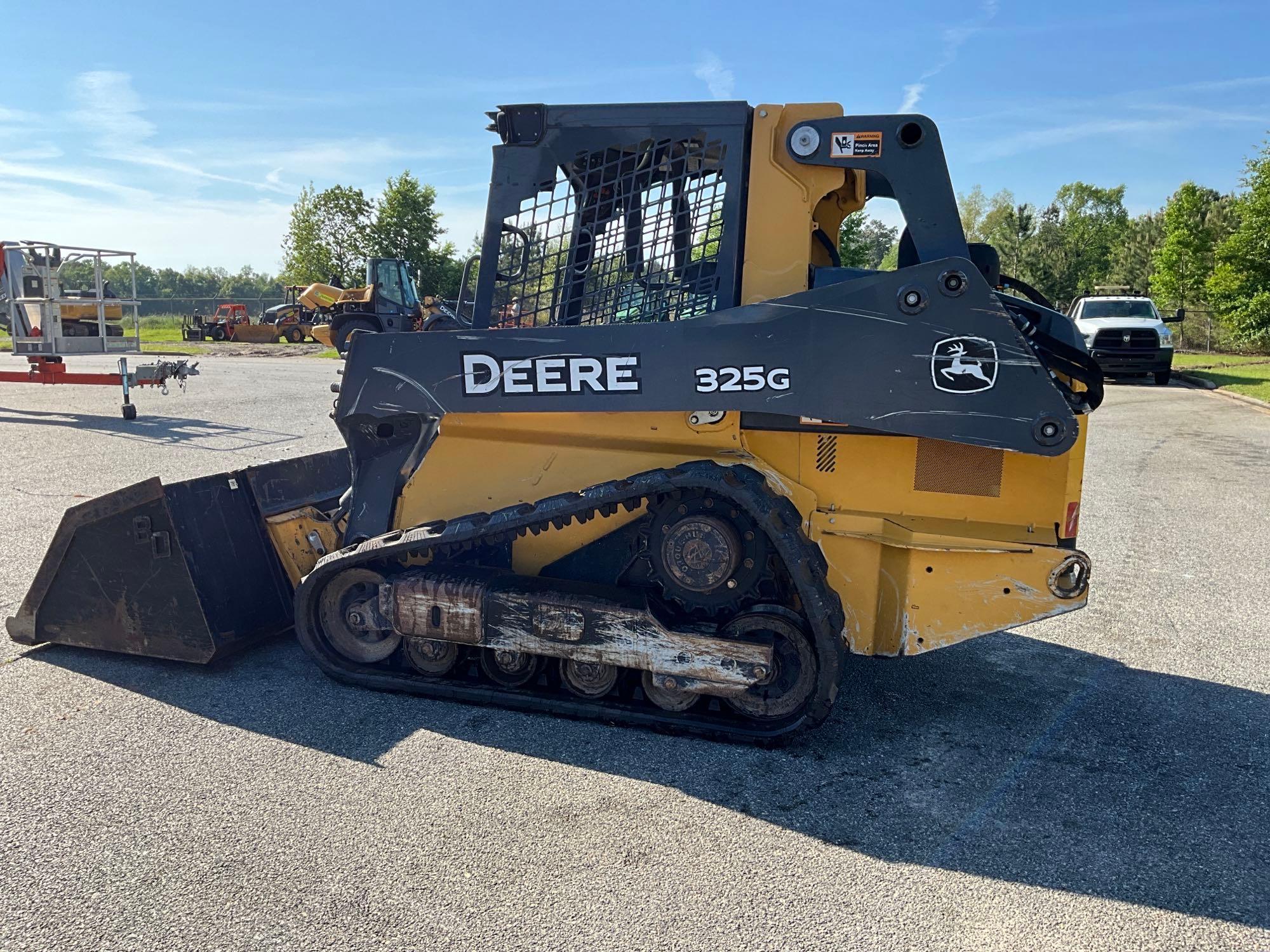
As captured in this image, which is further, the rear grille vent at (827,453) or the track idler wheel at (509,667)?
the track idler wheel at (509,667)

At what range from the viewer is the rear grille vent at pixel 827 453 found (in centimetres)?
416

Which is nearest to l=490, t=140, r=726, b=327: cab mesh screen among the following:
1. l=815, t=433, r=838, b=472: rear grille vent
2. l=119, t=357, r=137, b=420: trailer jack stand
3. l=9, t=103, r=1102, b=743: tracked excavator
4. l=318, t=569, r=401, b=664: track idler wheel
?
l=9, t=103, r=1102, b=743: tracked excavator

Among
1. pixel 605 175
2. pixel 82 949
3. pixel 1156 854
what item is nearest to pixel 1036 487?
pixel 1156 854

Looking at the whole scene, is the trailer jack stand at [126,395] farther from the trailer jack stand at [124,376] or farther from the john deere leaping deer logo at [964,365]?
the john deere leaping deer logo at [964,365]

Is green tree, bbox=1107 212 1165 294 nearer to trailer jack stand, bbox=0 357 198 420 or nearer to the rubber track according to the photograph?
trailer jack stand, bbox=0 357 198 420

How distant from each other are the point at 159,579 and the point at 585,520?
7.39 feet

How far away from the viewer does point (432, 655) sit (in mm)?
4496

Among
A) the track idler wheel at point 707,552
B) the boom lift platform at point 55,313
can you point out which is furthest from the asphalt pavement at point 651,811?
the boom lift platform at point 55,313

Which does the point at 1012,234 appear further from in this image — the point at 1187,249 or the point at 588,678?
the point at 588,678

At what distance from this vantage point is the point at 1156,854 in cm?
321

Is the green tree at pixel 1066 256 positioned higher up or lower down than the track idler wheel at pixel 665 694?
higher up

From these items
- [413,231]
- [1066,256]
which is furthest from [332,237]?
[1066,256]

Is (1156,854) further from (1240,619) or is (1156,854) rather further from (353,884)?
(1240,619)

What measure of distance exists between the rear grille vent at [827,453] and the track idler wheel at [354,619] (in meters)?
2.19
